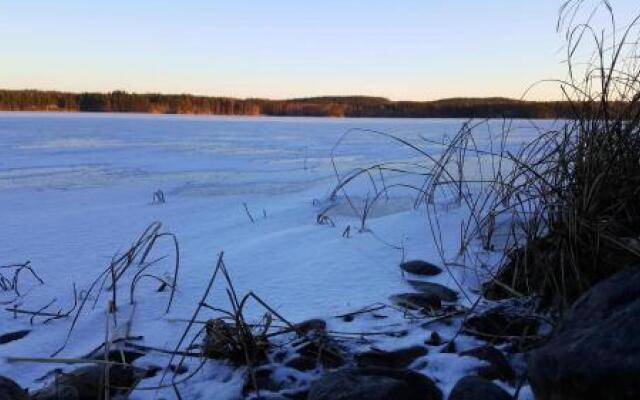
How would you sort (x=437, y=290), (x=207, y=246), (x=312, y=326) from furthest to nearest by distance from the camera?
(x=207, y=246)
(x=437, y=290)
(x=312, y=326)

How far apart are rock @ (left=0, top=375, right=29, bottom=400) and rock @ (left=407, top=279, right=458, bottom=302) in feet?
4.49

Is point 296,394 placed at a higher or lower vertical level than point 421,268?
lower

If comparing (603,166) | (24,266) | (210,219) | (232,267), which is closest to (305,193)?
(210,219)

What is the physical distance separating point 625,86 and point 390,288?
1194 millimetres

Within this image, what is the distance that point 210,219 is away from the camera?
3.83 m

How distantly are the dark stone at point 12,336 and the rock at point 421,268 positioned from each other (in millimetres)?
1438

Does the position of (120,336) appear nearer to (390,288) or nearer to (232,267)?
(232,267)

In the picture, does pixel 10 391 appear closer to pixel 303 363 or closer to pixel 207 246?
pixel 303 363

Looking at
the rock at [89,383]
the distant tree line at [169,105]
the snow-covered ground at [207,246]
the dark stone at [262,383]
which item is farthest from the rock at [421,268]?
the distant tree line at [169,105]

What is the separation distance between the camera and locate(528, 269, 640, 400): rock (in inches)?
46.6

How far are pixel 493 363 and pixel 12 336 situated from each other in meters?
1.50

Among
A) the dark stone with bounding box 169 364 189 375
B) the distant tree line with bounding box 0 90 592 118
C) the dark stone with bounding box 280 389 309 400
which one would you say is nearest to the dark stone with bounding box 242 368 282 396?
the dark stone with bounding box 280 389 309 400

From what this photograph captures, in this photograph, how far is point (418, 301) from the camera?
2156 millimetres

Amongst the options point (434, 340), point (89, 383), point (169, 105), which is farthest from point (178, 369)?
point (169, 105)
